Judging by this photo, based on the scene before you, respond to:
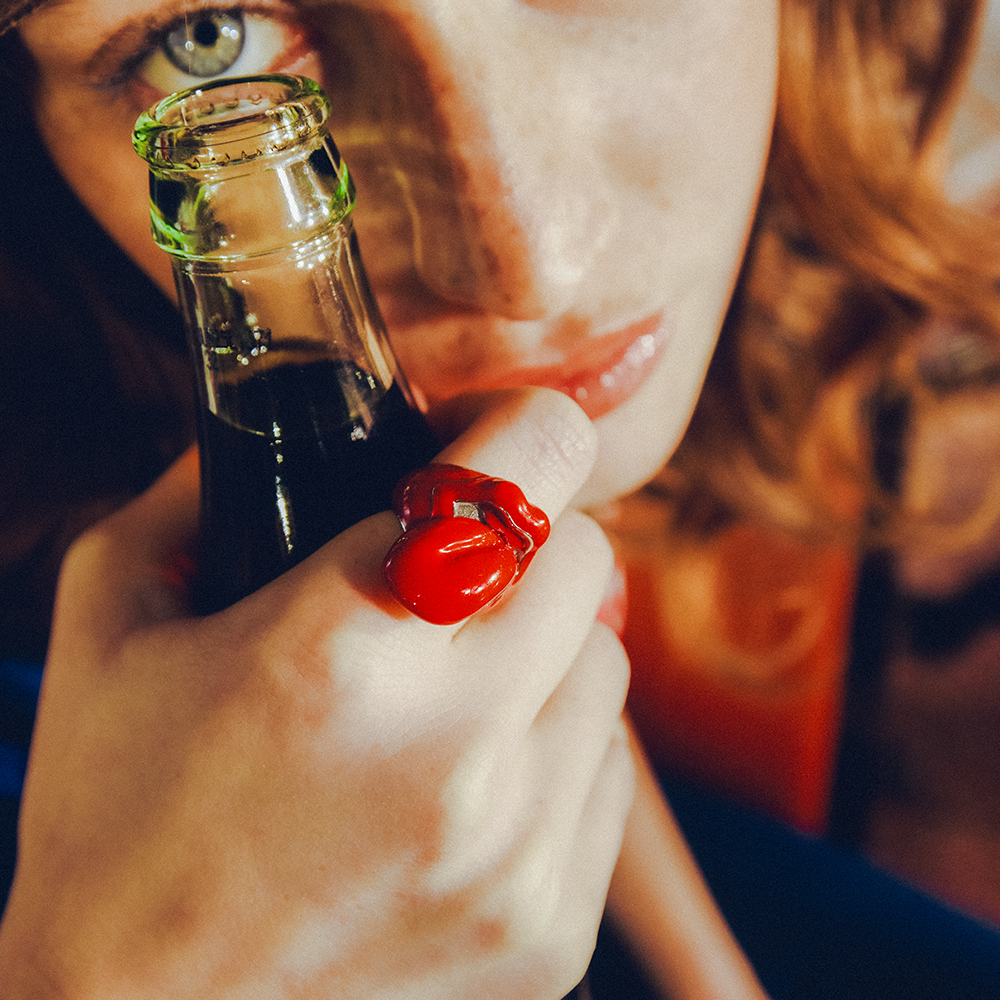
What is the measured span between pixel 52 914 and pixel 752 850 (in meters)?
0.82

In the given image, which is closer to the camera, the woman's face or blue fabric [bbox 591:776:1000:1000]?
the woman's face

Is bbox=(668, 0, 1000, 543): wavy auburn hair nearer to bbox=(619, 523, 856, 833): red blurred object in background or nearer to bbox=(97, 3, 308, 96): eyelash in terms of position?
bbox=(619, 523, 856, 833): red blurred object in background

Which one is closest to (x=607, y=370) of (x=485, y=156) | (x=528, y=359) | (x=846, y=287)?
(x=528, y=359)

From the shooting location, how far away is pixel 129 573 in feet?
1.69

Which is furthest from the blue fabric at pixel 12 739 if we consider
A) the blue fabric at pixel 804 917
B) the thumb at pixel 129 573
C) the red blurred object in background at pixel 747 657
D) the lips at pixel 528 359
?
the red blurred object in background at pixel 747 657

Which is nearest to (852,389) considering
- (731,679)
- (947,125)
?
(947,125)

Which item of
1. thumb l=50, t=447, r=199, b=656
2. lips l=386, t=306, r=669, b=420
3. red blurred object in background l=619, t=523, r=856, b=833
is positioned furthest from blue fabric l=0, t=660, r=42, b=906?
red blurred object in background l=619, t=523, r=856, b=833

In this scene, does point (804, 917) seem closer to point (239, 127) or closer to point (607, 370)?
point (607, 370)

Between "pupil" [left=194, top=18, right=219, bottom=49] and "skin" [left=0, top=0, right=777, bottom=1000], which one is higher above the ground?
"pupil" [left=194, top=18, right=219, bottom=49]

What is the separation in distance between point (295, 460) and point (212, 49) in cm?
28

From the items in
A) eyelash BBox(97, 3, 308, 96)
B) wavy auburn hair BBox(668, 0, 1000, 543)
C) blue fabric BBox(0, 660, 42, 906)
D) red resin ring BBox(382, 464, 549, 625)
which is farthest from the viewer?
wavy auburn hair BBox(668, 0, 1000, 543)

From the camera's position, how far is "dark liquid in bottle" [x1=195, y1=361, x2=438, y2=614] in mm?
436

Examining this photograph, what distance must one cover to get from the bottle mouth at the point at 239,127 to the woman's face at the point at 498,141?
90 millimetres

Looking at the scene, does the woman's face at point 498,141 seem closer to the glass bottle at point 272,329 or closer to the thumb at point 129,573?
the glass bottle at point 272,329
